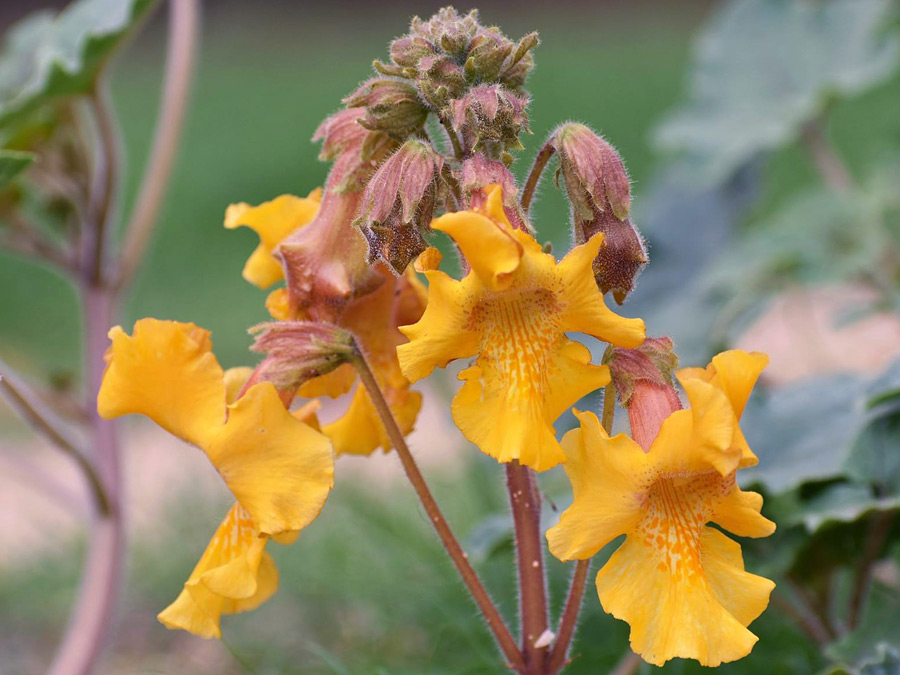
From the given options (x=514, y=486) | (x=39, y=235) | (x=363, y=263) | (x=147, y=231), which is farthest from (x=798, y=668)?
(x=39, y=235)

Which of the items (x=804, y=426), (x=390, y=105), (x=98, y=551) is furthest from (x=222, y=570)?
(x=804, y=426)

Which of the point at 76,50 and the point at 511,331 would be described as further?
the point at 76,50

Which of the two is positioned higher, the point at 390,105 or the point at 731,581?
the point at 390,105

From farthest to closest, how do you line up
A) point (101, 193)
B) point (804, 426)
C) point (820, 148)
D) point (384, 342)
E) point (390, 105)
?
point (820, 148), point (101, 193), point (804, 426), point (384, 342), point (390, 105)

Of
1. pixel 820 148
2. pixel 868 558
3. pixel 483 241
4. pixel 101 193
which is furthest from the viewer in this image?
pixel 820 148

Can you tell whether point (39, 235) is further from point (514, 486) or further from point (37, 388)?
point (514, 486)

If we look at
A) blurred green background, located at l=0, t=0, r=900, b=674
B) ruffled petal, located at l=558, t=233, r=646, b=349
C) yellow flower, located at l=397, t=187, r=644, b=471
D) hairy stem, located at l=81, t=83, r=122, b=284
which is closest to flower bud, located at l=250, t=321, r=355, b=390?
yellow flower, located at l=397, t=187, r=644, b=471

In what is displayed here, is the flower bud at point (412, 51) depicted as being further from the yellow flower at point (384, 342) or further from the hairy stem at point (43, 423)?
the hairy stem at point (43, 423)

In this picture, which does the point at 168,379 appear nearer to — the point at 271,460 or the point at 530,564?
the point at 271,460
